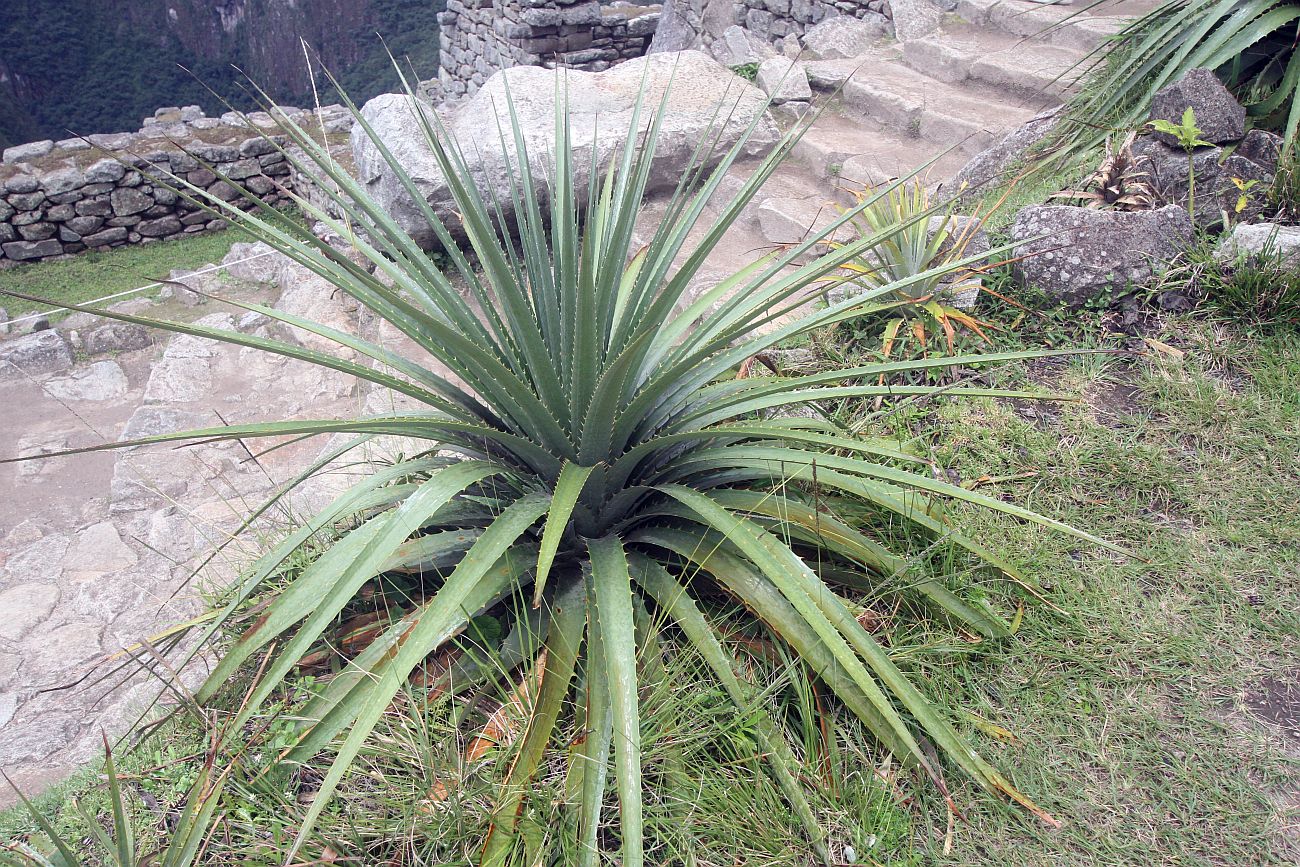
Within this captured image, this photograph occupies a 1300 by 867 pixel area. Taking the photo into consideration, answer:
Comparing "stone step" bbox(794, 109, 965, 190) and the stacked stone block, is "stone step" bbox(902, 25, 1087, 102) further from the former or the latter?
the stacked stone block

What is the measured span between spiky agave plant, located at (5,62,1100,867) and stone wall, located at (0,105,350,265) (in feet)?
27.3

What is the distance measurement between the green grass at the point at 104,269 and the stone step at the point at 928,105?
7.16 metres

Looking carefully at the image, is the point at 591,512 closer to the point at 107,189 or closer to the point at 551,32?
the point at 551,32

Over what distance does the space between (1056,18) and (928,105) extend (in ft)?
3.46

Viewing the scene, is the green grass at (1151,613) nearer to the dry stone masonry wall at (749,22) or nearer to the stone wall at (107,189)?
the dry stone masonry wall at (749,22)

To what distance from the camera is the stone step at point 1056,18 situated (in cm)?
494

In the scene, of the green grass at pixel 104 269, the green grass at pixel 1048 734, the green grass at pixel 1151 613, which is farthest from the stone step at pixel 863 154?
the green grass at pixel 104 269

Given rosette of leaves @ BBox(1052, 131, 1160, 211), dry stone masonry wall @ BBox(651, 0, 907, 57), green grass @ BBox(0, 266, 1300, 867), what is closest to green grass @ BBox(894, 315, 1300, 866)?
green grass @ BBox(0, 266, 1300, 867)

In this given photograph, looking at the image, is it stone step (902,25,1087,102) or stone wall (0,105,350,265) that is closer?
stone step (902,25,1087,102)

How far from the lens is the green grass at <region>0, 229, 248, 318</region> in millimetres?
8591

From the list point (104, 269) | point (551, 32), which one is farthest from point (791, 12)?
point (104, 269)

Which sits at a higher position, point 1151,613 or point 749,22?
point 749,22

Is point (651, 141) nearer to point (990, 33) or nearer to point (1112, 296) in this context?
point (1112, 296)

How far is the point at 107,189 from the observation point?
9422 millimetres
